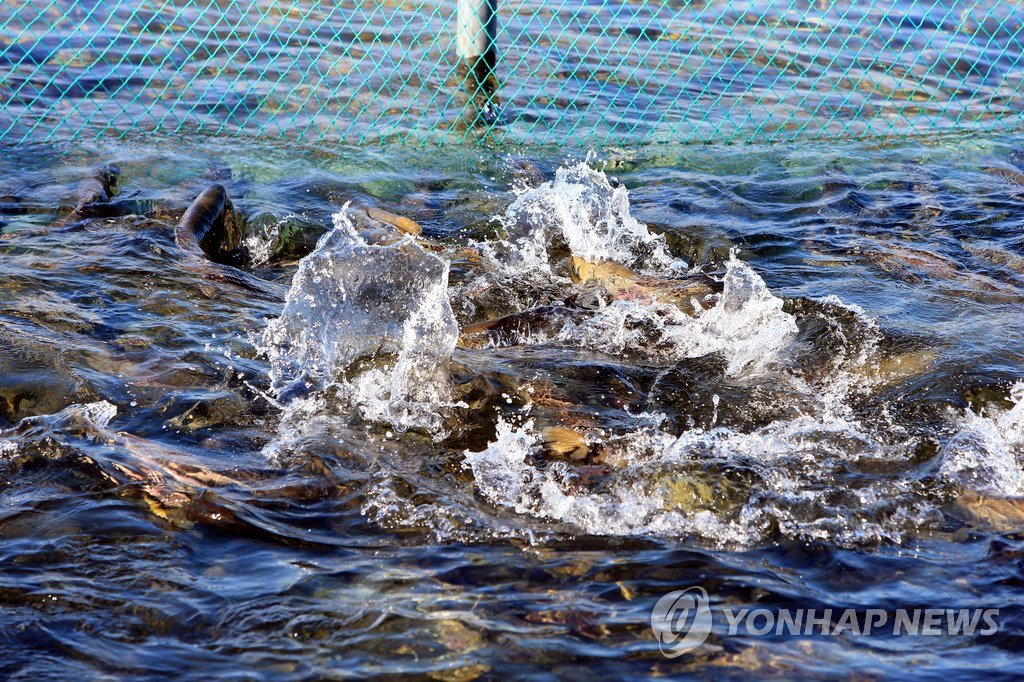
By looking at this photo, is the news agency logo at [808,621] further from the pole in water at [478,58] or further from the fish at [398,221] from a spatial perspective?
the pole in water at [478,58]

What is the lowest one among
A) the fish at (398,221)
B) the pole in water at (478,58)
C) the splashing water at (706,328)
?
the splashing water at (706,328)

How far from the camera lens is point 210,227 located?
5879 millimetres

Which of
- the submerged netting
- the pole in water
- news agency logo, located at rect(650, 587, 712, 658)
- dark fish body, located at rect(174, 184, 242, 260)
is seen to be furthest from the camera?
the submerged netting

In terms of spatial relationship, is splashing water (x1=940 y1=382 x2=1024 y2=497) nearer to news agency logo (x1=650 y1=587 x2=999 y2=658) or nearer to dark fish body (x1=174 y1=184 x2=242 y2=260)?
news agency logo (x1=650 y1=587 x2=999 y2=658)

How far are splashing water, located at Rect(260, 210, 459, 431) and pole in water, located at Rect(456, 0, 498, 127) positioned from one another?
3882mm

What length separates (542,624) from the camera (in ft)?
9.41

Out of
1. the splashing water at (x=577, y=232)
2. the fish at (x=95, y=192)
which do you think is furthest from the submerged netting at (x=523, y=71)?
the splashing water at (x=577, y=232)

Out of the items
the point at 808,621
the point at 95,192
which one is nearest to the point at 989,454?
the point at 808,621

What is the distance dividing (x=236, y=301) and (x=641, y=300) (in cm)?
193

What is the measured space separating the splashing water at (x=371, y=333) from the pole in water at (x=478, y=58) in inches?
153

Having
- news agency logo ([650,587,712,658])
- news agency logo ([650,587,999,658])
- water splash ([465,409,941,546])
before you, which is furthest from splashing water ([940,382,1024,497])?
news agency logo ([650,587,712,658])

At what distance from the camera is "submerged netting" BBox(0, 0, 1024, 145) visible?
8.73 metres

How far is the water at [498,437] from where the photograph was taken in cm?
283

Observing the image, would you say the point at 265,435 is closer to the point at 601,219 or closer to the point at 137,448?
the point at 137,448
